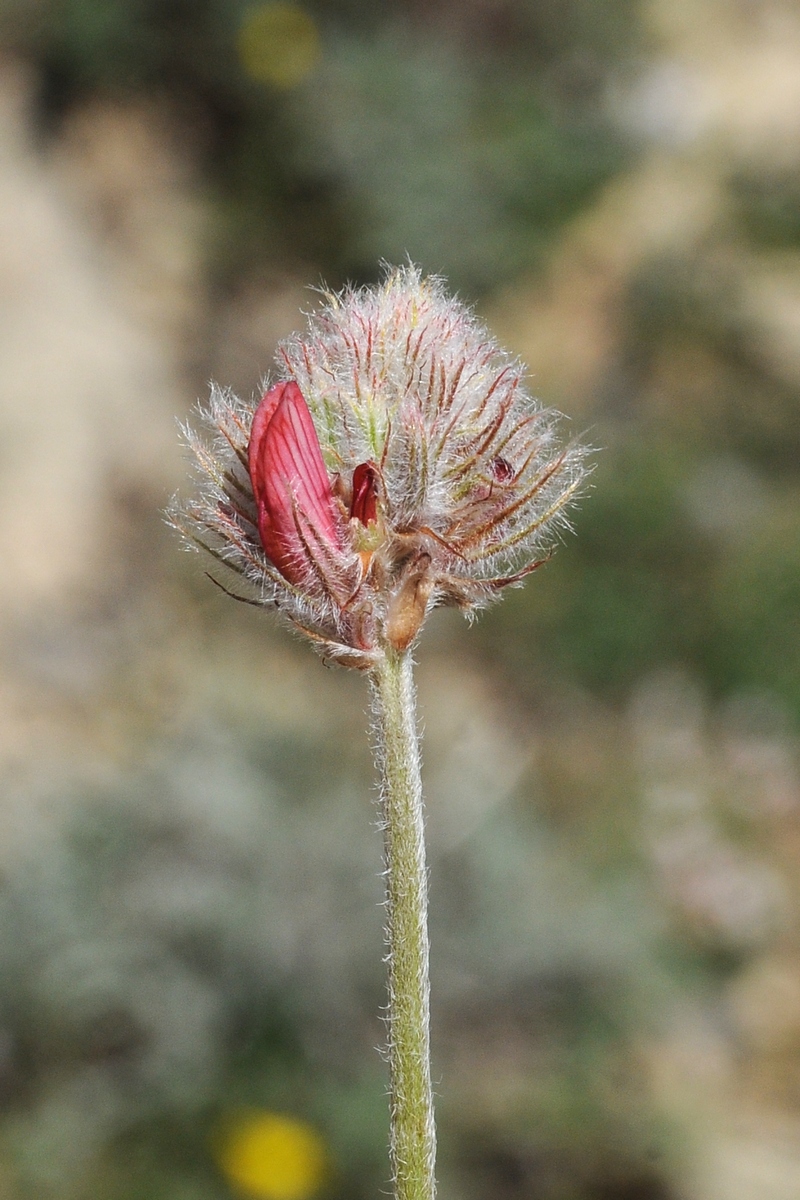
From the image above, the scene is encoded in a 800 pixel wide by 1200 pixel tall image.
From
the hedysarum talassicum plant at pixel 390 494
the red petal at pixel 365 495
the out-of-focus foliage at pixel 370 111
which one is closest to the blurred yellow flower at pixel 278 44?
the out-of-focus foliage at pixel 370 111

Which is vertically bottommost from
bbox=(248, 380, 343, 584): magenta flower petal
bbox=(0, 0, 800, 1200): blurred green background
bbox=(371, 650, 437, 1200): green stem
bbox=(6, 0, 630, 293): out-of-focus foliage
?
bbox=(371, 650, 437, 1200): green stem

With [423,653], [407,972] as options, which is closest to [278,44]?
[423,653]

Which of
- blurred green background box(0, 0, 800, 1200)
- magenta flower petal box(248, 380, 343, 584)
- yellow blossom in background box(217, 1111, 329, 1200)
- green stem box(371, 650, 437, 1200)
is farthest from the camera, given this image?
blurred green background box(0, 0, 800, 1200)

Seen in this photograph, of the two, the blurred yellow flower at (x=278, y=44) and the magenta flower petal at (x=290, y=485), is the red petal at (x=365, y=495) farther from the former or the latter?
the blurred yellow flower at (x=278, y=44)

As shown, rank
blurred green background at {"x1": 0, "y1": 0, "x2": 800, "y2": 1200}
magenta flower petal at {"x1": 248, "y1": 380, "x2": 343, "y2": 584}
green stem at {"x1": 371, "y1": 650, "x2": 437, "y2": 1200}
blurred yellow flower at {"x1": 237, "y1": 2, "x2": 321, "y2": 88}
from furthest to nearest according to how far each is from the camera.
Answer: blurred yellow flower at {"x1": 237, "y1": 2, "x2": 321, "y2": 88} → blurred green background at {"x1": 0, "y1": 0, "x2": 800, "y2": 1200} → magenta flower petal at {"x1": 248, "y1": 380, "x2": 343, "y2": 584} → green stem at {"x1": 371, "y1": 650, "x2": 437, "y2": 1200}

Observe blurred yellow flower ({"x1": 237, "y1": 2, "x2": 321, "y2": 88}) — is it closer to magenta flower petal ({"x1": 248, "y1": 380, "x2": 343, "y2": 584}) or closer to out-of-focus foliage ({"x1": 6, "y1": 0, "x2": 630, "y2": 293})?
out-of-focus foliage ({"x1": 6, "y1": 0, "x2": 630, "y2": 293})

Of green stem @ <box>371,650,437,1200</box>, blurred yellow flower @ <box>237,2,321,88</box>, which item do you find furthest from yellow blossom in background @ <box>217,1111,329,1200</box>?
blurred yellow flower @ <box>237,2,321,88</box>
